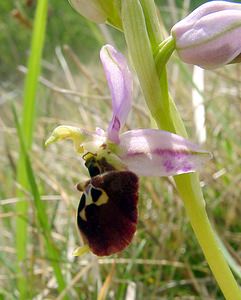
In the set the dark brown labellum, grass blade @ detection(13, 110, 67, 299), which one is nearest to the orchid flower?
the dark brown labellum

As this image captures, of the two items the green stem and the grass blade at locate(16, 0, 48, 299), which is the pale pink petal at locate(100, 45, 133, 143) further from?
the grass blade at locate(16, 0, 48, 299)

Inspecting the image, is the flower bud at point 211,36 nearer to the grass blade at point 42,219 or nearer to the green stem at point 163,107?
the green stem at point 163,107

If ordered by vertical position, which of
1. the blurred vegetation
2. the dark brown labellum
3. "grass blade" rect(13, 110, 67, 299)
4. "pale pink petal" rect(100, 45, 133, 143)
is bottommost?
the blurred vegetation

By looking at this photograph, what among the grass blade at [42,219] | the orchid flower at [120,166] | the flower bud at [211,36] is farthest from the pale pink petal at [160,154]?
the grass blade at [42,219]

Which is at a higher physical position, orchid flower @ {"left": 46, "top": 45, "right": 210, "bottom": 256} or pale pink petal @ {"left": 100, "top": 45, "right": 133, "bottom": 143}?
pale pink petal @ {"left": 100, "top": 45, "right": 133, "bottom": 143}

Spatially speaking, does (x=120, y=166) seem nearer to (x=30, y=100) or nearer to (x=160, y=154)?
(x=160, y=154)

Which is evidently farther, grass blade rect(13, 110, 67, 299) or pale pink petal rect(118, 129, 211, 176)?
grass blade rect(13, 110, 67, 299)

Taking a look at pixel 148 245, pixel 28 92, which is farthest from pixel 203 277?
pixel 28 92

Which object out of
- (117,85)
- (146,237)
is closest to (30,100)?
(146,237)

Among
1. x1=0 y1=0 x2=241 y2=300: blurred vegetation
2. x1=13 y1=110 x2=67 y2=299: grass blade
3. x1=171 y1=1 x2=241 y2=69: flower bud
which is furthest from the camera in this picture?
x1=0 y1=0 x2=241 y2=300: blurred vegetation
